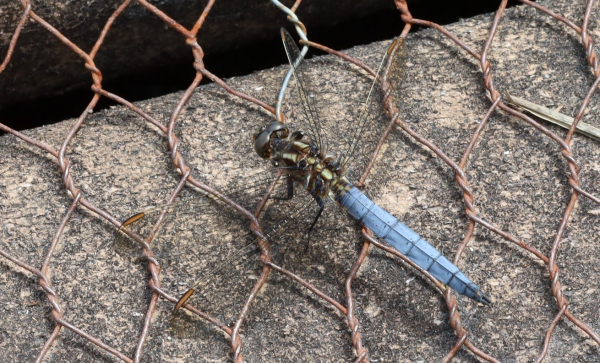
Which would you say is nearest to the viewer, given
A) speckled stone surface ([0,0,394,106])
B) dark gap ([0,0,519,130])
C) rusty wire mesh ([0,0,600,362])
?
rusty wire mesh ([0,0,600,362])

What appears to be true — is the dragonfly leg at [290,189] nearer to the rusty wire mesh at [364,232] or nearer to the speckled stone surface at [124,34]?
the rusty wire mesh at [364,232]

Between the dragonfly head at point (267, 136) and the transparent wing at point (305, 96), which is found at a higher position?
the transparent wing at point (305, 96)

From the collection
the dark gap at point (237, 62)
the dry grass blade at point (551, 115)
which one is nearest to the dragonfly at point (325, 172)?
the dry grass blade at point (551, 115)

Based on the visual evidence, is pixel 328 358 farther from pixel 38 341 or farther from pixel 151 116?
pixel 151 116

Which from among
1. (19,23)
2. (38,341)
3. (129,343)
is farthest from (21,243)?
(19,23)

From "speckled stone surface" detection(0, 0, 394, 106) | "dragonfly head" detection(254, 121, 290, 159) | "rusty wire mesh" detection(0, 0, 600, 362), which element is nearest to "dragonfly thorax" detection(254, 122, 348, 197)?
"dragonfly head" detection(254, 121, 290, 159)

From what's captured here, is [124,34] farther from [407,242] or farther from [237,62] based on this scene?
[407,242]

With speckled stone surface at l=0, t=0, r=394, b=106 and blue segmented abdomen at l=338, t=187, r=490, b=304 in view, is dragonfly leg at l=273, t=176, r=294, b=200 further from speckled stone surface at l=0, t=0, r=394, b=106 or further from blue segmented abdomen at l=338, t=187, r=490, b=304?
speckled stone surface at l=0, t=0, r=394, b=106

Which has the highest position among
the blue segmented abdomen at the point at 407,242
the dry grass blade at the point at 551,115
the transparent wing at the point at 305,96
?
the dry grass blade at the point at 551,115
